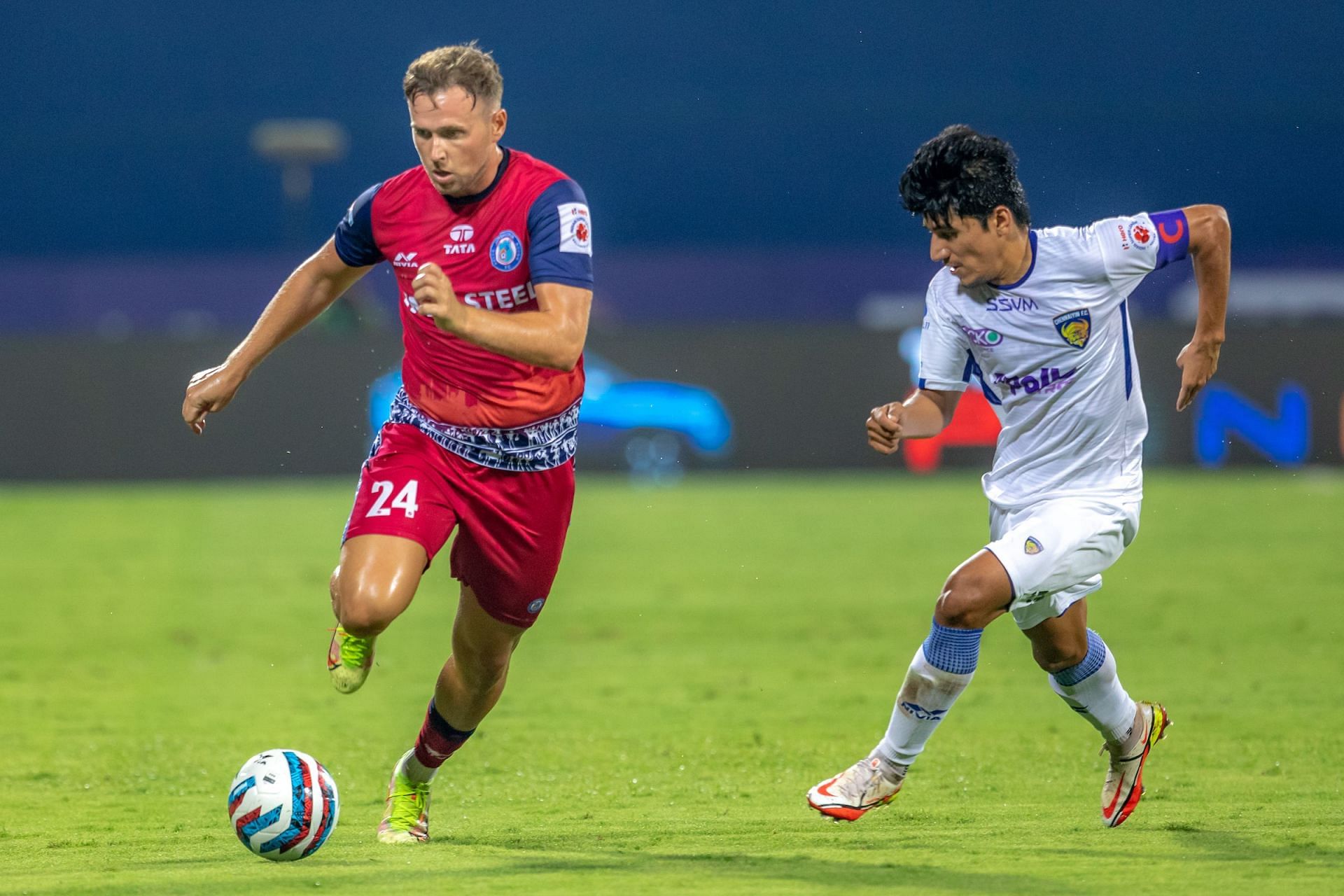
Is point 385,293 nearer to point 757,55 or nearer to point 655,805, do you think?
point 757,55

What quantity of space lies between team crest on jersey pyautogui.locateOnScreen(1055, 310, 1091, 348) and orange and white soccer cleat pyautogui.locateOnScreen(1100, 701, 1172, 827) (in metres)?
1.19

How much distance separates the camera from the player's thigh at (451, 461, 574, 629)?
190 inches

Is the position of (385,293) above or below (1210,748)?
below

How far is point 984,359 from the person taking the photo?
4.97m

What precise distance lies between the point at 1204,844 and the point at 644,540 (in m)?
8.68

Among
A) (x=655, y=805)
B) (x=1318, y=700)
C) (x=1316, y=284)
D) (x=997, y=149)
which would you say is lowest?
(x=1316, y=284)

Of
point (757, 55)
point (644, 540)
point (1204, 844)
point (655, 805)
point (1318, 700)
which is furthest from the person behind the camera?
point (757, 55)

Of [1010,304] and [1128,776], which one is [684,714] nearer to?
[1128,776]

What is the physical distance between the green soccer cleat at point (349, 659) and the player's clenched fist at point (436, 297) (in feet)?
3.30

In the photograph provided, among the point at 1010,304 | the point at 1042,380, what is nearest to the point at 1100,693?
the point at 1042,380

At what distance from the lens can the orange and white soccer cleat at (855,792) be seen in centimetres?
491

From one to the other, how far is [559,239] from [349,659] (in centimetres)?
126

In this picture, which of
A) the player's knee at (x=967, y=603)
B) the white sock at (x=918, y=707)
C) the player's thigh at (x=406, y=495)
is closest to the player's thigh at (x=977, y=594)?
the player's knee at (x=967, y=603)

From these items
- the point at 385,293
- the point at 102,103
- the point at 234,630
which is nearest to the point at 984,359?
the point at 234,630
